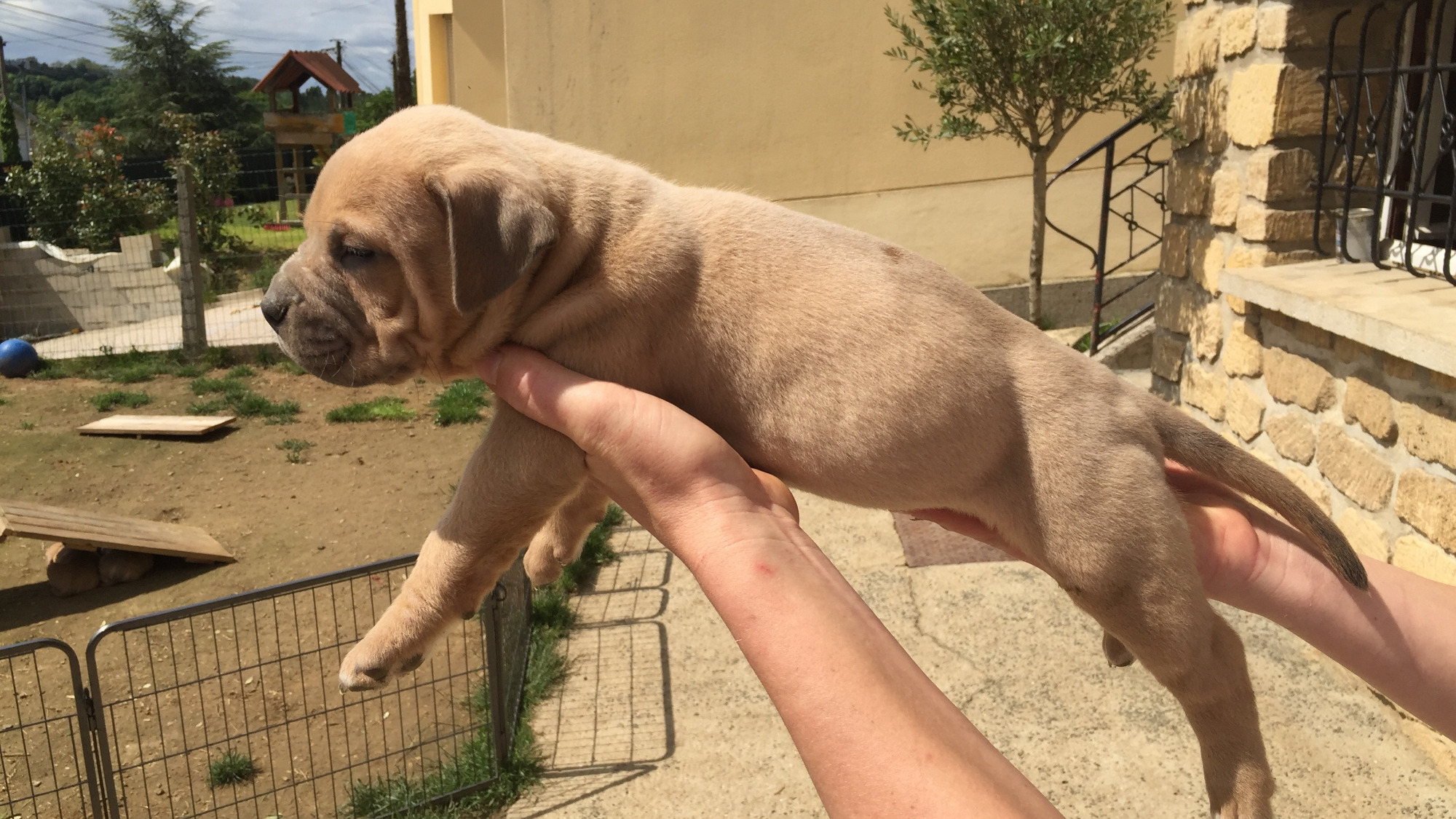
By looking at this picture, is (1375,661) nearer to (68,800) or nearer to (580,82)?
(68,800)

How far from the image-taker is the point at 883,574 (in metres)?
6.63

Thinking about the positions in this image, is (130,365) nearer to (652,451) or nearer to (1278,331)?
(1278,331)

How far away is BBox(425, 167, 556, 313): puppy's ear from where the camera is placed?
91.5 inches

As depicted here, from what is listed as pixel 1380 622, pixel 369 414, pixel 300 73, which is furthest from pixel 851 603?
pixel 300 73

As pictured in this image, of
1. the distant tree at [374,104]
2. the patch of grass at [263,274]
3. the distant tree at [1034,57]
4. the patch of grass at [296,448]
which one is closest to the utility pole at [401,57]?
the distant tree at [374,104]

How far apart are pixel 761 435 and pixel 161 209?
65.1 ft

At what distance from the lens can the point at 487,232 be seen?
2328 millimetres

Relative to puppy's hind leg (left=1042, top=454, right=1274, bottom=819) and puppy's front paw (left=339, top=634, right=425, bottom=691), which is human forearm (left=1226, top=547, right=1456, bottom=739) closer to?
puppy's hind leg (left=1042, top=454, right=1274, bottom=819)

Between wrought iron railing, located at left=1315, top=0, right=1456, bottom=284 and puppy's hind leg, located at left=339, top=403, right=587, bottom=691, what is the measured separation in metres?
4.32

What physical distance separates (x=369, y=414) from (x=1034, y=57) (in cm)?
739

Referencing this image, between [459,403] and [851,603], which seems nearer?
[851,603]

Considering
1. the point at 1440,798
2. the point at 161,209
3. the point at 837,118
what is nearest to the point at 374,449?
the point at 837,118

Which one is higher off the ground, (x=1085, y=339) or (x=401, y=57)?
(x=401, y=57)

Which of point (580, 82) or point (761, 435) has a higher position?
point (580, 82)
